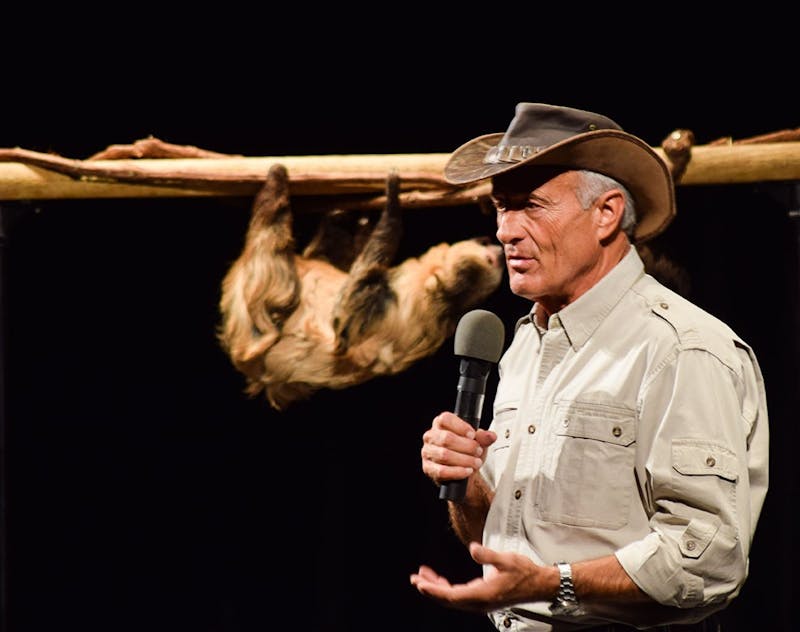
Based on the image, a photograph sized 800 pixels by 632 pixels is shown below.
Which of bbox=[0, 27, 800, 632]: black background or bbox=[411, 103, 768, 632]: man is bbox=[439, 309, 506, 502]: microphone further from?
bbox=[0, 27, 800, 632]: black background

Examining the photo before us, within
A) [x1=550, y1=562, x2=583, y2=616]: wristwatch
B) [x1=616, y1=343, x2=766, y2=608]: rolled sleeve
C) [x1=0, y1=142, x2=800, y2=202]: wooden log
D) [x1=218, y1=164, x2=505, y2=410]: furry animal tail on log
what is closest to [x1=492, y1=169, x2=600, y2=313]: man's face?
[x1=616, y1=343, x2=766, y2=608]: rolled sleeve

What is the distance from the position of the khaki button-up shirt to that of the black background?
1.13 meters

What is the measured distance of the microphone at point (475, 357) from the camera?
1616 mm

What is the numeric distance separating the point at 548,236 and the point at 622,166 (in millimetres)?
173

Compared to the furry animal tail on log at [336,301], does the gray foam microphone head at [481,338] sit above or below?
below

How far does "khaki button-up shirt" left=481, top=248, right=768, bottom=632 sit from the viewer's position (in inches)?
56.4

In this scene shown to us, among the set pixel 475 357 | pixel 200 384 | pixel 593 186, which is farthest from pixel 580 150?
pixel 200 384

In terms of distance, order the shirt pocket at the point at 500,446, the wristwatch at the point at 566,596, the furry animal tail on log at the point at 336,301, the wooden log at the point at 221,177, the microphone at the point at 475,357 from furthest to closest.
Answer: the furry animal tail on log at the point at 336,301 → the wooden log at the point at 221,177 → the shirt pocket at the point at 500,446 → the microphone at the point at 475,357 → the wristwatch at the point at 566,596

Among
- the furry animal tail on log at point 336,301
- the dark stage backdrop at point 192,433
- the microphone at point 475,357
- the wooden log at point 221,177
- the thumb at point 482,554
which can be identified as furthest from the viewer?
the dark stage backdrop at point 192,433

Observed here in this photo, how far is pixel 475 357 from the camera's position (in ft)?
5.46

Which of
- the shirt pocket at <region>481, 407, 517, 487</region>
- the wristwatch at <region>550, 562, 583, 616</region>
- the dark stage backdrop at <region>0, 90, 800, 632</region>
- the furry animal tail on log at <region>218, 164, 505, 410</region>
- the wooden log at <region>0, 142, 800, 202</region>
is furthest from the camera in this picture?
the dark stage backdrop at <region>0, 90, 800, 632</region>

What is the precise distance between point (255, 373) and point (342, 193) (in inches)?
22.0

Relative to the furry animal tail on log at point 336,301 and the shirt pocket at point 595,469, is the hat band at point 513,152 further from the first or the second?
the furry animal tail on log at point 336,301

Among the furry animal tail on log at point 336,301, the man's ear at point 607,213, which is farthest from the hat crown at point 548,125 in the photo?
the furry animal tail on log at point 336,301
